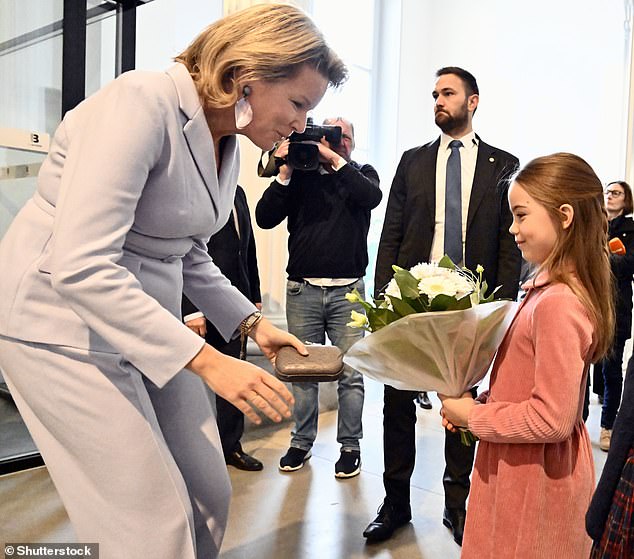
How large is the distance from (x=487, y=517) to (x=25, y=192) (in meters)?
2.36

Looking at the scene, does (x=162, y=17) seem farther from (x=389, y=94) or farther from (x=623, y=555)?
(x=623, y=555)

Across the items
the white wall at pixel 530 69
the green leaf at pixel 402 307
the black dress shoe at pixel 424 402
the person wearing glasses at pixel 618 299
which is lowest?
the black dress shoe at pixel 424 402

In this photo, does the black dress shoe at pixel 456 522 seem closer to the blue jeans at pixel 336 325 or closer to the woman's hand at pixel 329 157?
the blue jeans at pixel 336 325

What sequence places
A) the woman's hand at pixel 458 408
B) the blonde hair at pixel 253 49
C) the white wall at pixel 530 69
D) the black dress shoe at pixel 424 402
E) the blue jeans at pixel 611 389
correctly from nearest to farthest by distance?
the blonde hair at pixel 253 49, the woman's hand at pixel 458 408, the blue jeans at pixel 611 389, the black dress shoe at pixel 424 402, the white wall at pixel 530 69

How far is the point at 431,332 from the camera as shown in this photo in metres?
1.35

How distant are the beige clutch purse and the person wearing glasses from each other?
2611 millimetres

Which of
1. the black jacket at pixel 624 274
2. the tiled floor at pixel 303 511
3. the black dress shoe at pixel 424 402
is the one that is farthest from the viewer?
the black dress shoe at pixel 424 402

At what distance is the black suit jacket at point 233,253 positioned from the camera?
2.91 meters

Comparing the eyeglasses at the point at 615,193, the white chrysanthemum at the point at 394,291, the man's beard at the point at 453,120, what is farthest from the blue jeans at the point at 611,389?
the white chrysanthemum at the point at 394,291

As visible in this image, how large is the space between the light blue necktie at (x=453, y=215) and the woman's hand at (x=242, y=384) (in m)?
1.50

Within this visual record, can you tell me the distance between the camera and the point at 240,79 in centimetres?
120

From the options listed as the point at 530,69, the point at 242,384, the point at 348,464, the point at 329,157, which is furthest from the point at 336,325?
the point at 530,69

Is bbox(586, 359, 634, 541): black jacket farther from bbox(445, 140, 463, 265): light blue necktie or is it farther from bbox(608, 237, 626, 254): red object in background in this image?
bbox(608, 237, 626, 254): red object in background

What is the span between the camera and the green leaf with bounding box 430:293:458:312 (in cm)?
138
